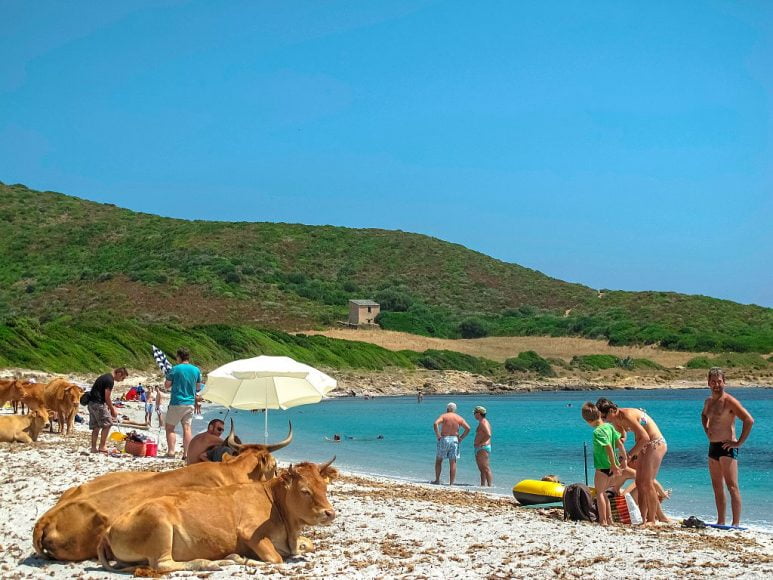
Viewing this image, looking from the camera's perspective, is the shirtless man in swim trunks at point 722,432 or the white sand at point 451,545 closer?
the white sand at point 451,545

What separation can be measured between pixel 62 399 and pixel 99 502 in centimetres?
1151

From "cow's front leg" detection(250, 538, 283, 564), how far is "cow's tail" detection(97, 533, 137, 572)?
3.23 feet

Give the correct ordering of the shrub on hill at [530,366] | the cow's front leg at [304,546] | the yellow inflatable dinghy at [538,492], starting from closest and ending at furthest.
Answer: the cow's front leg at [304,546] → the yellow inflatable dinghy at [538,492] → the shrub on hill at [530,366]

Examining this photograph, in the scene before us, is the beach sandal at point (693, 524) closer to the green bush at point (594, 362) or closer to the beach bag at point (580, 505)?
the beach bag at point (580, 505)

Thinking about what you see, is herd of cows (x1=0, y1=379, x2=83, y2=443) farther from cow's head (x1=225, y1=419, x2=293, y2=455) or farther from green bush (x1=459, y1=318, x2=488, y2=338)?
green bush (x1=459, y1=318, x2=488, y2=338)

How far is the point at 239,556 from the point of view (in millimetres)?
7539

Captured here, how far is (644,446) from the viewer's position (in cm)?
1064

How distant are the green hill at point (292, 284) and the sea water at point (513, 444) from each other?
2802 centimetres

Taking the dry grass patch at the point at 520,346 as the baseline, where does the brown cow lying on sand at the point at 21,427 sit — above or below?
below

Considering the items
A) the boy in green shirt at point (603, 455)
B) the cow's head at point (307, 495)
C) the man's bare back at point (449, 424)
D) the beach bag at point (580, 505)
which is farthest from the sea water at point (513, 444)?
the cow's head at point (307, 495)

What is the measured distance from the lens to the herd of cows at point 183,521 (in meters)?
7.20

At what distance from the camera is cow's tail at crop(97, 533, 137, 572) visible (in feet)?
23.8

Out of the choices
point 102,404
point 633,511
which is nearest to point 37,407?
point 102,404

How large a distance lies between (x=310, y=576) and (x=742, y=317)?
99.6 meters
